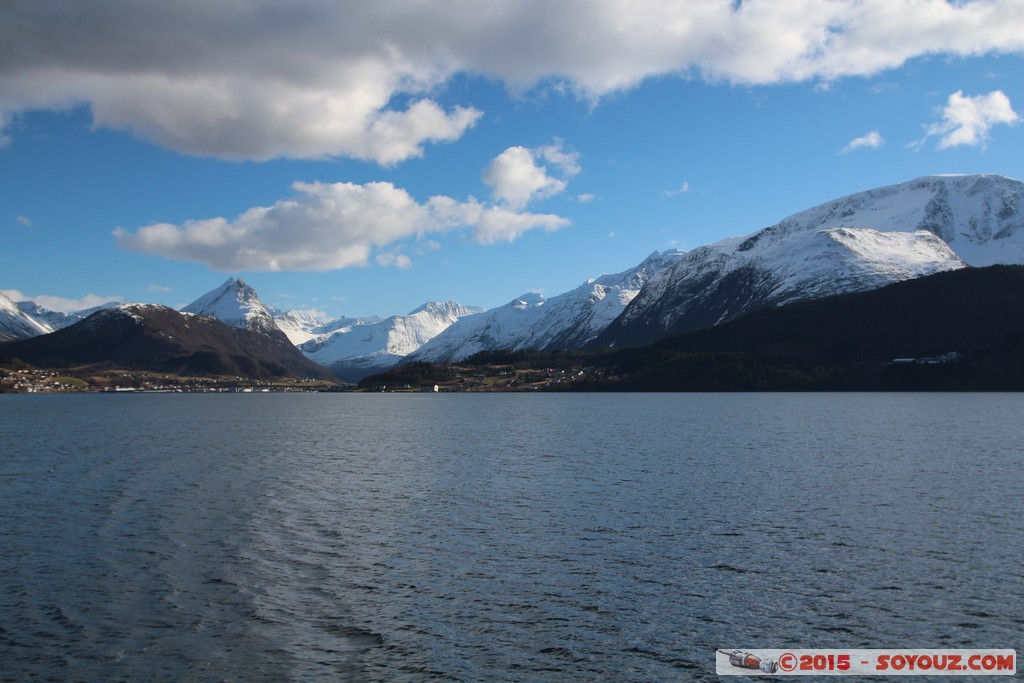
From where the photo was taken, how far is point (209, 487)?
65188mm

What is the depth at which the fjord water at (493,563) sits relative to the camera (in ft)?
94.6

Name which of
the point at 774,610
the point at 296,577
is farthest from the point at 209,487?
the point at 774,610

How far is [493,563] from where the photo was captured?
1587 inches

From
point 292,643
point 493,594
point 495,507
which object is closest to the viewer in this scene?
point 292,643

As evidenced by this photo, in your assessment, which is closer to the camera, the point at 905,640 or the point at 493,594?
the point at 905,640

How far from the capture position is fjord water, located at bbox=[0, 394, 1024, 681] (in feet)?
94.6

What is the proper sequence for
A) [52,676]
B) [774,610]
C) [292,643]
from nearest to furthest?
[52,676] → [292,643] → [774,610]

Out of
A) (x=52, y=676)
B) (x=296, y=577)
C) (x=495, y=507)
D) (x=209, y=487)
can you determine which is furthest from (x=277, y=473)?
(x=52, y=676)

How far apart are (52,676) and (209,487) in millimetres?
40240

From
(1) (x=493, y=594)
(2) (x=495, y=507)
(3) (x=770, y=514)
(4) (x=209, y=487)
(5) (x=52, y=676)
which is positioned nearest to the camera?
(5) (x=52, y=676)

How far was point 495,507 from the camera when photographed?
56031 millimetres

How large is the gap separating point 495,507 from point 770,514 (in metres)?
19.2

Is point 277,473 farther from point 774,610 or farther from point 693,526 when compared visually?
point 774,610

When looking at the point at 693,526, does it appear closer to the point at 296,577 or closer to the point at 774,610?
the point at 774,610
